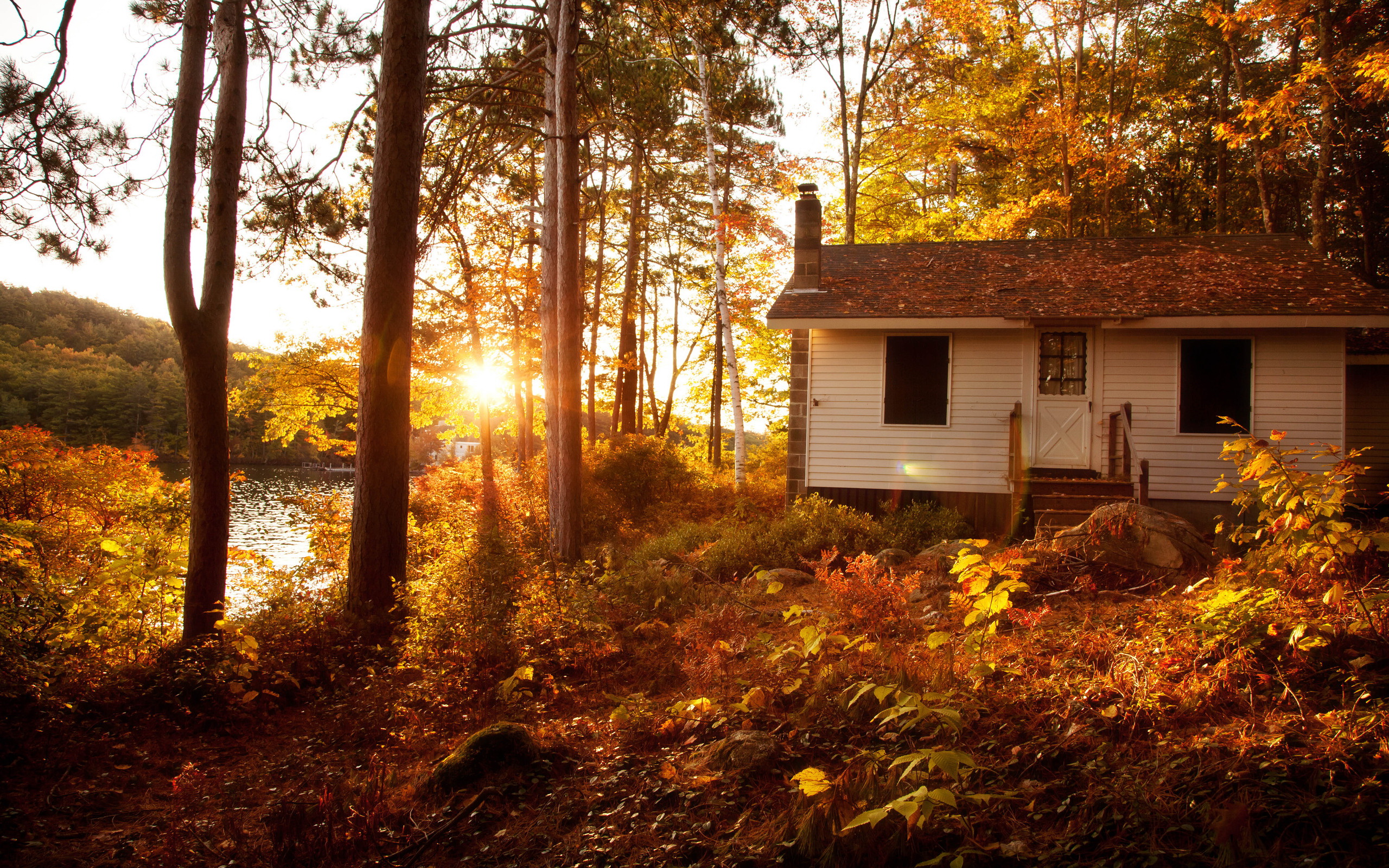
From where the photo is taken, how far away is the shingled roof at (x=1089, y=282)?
11.1 metres

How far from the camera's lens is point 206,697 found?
5277mm

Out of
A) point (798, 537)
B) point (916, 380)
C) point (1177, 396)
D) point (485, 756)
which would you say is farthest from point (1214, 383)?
point (485, 756)

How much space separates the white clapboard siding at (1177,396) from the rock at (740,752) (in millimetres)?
10166

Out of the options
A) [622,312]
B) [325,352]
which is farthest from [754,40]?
[325,352]

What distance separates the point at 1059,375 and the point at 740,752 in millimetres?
10395

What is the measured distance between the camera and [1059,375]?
12078 millimetres

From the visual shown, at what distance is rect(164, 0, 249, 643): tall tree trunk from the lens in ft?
20.4

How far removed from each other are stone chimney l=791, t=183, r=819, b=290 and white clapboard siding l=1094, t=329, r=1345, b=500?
4.71m

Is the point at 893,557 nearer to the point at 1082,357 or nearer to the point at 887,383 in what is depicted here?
the point at 887,383

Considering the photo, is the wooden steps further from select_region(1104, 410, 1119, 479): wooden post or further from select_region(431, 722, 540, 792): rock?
select_region(431, 722, 540, 792): rock

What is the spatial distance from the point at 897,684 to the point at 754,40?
8.38 m

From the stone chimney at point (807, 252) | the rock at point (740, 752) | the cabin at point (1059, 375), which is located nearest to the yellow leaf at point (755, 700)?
the rock at point (740, 752)

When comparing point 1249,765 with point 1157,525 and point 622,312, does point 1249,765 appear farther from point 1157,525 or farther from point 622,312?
point 622,312

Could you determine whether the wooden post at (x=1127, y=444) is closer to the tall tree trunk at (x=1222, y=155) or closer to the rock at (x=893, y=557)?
the rock at (x=893, y=557)
